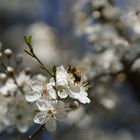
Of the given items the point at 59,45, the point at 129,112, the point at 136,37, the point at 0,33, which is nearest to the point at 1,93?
the point at 136,37

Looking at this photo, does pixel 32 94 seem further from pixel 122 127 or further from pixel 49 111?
pixel 122 127

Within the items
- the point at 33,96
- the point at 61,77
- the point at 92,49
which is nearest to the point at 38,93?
the point at 33,96

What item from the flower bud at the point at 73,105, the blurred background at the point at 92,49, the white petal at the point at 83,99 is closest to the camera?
the white petal at the point at 83,99

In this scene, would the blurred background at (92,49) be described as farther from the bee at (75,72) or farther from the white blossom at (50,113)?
the white blossom at (50,113)

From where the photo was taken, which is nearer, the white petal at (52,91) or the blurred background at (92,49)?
the white petal at (52,91)

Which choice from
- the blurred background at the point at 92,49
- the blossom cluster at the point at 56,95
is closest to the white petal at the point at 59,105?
the blossom cluster at the point at 56,95

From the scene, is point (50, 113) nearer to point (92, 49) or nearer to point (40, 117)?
point (40, 117)

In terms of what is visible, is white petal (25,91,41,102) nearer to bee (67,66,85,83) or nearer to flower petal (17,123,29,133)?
bee (67,66,85,83)
